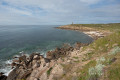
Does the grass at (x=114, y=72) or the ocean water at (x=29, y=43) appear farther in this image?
the ocean water at (x=29, y=43)

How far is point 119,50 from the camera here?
1511 centimetres

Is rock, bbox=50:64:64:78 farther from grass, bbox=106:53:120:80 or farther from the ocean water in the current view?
the ocean water

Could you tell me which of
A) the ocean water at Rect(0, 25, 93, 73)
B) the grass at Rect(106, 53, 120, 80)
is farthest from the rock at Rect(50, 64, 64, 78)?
the ocean water at Rect(0, 25, 93, 73)

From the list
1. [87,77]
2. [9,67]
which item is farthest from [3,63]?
[87,77]

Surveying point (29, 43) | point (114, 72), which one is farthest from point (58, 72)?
point (29, 43)

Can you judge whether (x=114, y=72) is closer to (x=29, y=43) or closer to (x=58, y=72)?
(x=58, y=72)

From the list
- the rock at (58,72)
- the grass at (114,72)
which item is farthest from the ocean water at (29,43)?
the grass at (114,72)

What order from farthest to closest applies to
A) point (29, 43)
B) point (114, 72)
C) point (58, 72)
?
point (29, 43), point (58, 72), point (114, 72)

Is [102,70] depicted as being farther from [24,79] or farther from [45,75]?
[24,79]

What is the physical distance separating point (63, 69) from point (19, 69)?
14.1 m

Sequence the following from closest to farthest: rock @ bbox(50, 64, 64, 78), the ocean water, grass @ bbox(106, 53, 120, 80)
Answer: grass @ bbox(106, 53, 120, 80) → rock @ bbox(50, 64, 64, 78) → the ocean water

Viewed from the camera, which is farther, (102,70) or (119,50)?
(119,50)

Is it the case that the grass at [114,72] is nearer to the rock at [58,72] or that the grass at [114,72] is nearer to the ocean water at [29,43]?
the rock at [58,72]

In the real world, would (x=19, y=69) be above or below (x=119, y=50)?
below
